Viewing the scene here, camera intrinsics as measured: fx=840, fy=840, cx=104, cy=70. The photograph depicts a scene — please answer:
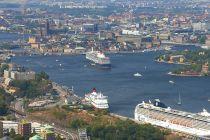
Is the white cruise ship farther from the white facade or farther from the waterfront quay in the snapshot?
the white facade

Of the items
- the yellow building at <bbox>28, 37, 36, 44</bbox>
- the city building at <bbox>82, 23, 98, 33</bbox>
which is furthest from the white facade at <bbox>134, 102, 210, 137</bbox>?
the city building at <bbox>82, 23, 98, 33</bbox>

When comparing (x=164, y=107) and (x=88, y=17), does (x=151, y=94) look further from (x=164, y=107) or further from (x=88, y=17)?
(x=88, y=17)

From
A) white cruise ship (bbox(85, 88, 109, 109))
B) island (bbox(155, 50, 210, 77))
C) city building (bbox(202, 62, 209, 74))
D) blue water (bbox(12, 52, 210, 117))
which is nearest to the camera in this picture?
white cruise ship (bbox(85, 88, 109, 109))

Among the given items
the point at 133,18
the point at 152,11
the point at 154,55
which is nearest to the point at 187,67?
the point at 154,55

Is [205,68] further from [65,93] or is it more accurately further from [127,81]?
[65,93]

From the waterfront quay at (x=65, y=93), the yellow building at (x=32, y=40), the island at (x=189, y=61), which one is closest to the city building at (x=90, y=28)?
the yellow building at (x=32, y=40)
